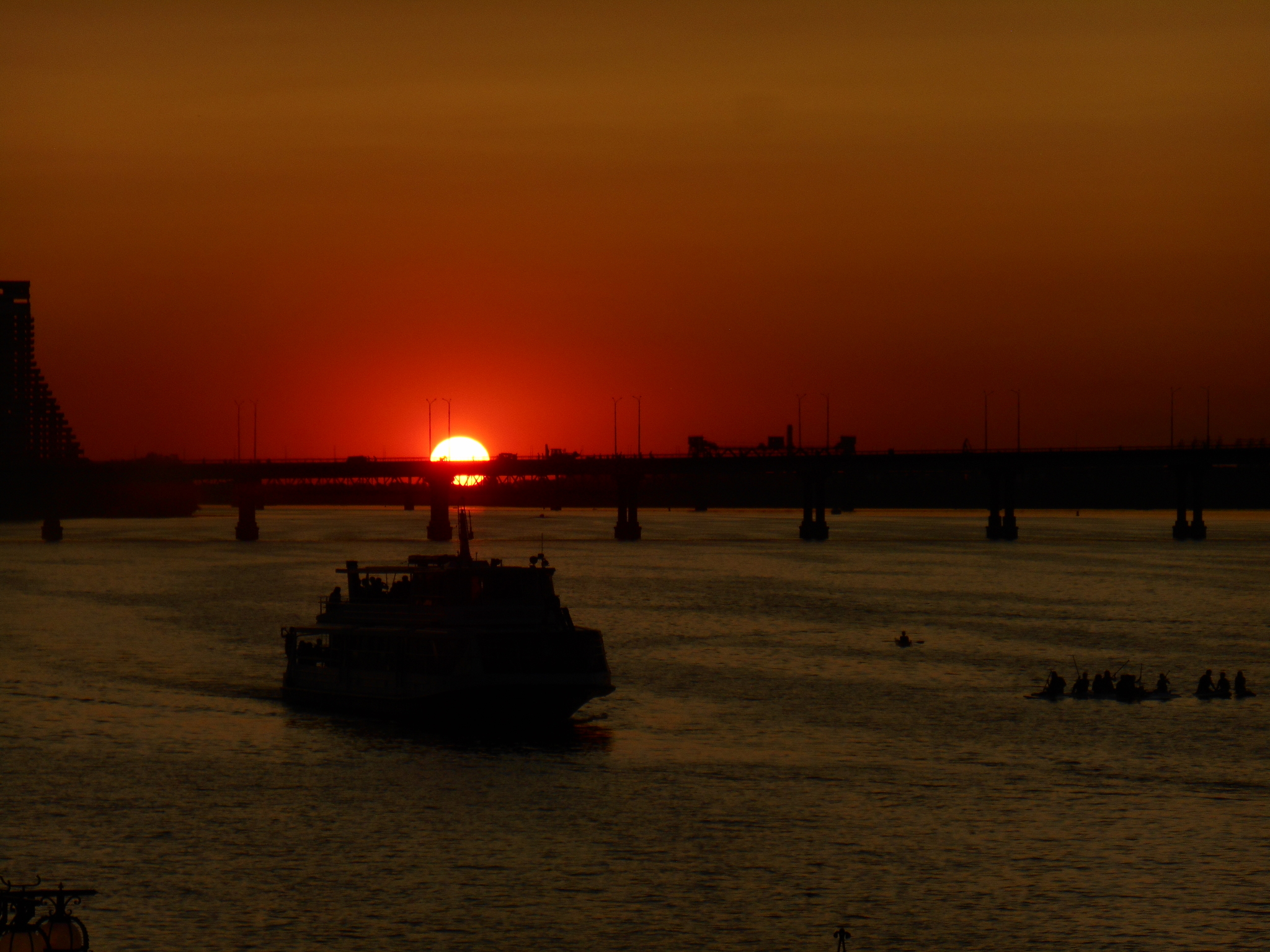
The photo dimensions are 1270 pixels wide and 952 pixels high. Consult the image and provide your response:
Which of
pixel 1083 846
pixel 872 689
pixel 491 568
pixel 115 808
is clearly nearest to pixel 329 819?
pixel 115 808

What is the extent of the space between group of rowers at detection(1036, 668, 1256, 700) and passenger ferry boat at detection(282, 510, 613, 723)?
25185mm

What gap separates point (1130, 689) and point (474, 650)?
106 ft

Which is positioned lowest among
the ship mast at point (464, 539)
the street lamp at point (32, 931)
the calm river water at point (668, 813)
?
the calm river water at point (668, 813)

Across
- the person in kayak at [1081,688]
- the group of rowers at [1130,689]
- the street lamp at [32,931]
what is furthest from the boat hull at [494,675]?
the street lamp at [32,931]

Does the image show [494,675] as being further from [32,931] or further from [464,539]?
[32,931]

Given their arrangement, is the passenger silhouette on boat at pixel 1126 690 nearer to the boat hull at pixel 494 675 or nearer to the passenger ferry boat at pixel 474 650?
the passenger ferry boat at pixel 474 650

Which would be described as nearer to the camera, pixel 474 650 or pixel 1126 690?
pixel 474 650

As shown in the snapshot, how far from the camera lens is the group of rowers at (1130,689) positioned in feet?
249

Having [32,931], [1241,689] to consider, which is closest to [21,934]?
[32,931]

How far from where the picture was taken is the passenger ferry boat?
60.9 meters

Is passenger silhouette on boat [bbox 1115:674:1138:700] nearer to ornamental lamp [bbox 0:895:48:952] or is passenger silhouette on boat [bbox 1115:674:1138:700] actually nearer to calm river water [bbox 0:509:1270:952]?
calm river water [bbox 0:509:1270:952]

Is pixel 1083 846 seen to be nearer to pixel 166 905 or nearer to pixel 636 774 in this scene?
pixel 636 774

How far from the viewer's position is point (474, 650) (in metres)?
61.1

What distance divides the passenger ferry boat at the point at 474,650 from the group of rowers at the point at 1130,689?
2518cm
